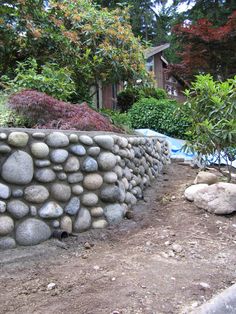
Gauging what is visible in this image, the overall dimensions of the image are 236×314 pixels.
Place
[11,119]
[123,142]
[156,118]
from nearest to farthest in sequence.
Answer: [11,119], [123,142], [156,118]

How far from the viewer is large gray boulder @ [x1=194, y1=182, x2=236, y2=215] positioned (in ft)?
13.1

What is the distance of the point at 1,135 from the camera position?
313 cm

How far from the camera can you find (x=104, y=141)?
3.83 meters

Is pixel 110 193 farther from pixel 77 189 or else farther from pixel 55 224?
pixel 55 224

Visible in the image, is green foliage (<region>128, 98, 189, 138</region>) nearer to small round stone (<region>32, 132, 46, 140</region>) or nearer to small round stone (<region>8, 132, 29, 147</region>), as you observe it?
small round stone (<region>32, 132, 46, 140</region>)

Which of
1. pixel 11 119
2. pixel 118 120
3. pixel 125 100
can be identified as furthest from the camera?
pixel 125 100

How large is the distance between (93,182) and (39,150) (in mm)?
665

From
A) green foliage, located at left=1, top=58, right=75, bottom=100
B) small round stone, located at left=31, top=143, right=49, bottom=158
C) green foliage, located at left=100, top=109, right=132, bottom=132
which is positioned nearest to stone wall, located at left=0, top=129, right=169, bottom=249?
small round stone, located at left=31, top=143, right=49, bottom=158

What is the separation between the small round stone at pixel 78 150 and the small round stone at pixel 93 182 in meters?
0.24

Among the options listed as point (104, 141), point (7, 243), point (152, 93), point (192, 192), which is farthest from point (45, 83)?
point (152, 93)

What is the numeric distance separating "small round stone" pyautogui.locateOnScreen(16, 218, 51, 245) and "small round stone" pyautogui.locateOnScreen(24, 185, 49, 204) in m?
0.17

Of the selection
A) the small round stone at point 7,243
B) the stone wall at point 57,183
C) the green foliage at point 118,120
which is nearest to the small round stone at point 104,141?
the stone wall at point 57,183

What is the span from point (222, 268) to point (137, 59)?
5558mm

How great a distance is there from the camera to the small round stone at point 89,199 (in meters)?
3.60
